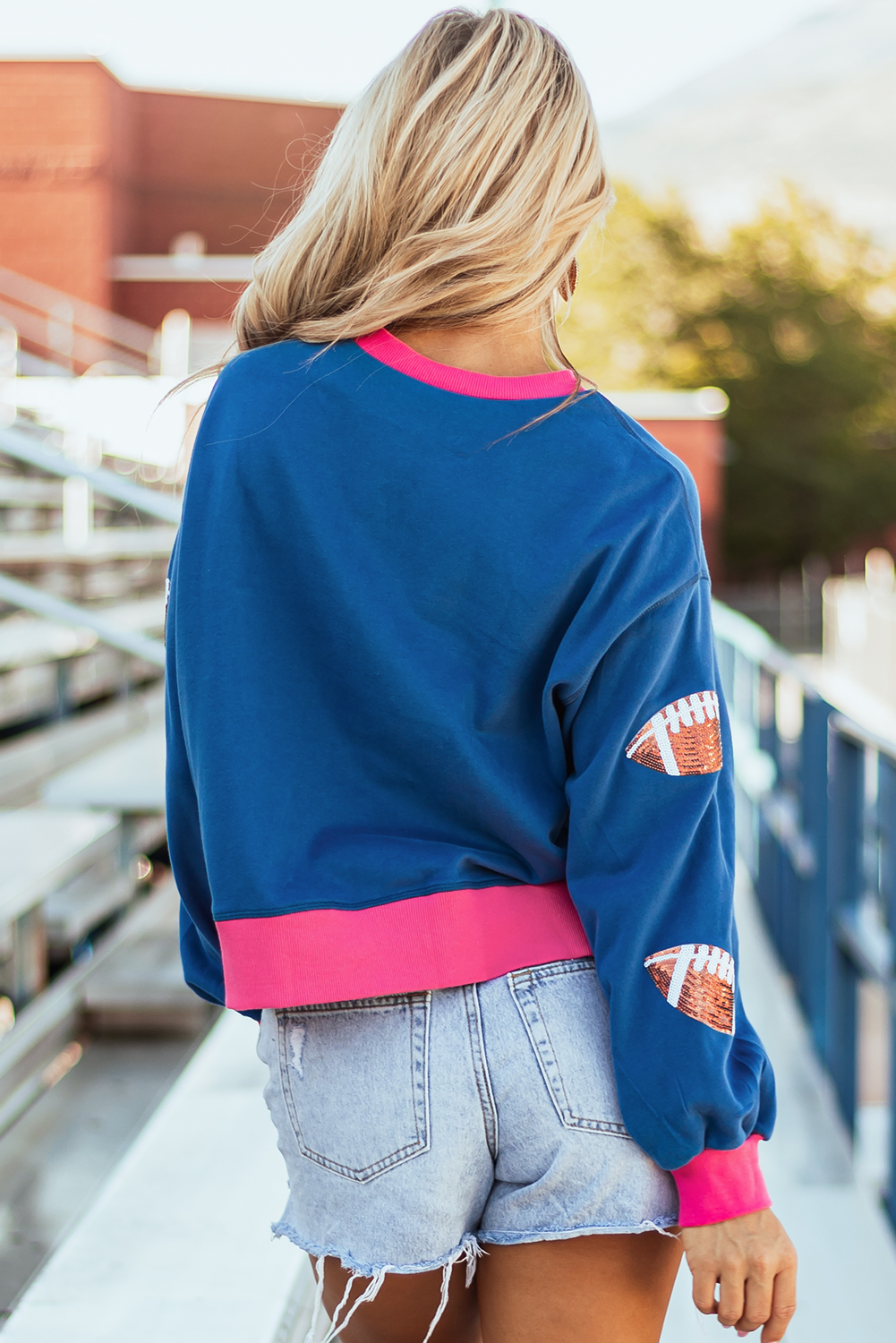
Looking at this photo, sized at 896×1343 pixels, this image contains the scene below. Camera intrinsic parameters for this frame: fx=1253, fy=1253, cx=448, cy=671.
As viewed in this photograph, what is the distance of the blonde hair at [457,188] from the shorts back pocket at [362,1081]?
52cm

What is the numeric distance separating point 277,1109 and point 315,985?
145 millimetres

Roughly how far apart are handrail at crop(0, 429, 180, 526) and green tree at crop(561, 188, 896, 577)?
3283cm

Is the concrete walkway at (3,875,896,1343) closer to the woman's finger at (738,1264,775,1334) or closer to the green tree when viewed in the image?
the woman's finger at (738,1264,775,1334)

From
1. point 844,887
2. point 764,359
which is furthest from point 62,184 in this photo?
point 764,359

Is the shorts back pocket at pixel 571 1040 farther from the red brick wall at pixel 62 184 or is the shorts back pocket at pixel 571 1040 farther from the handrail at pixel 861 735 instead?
the red brick wall at pixel 62 184

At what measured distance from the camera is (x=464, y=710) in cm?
92

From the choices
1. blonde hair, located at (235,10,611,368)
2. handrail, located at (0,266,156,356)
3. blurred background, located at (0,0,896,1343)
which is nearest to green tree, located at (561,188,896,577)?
handrail, located at (0,266,156,356)

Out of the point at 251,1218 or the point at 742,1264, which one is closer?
the point at 742,1264

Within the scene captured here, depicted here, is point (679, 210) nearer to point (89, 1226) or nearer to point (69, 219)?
point (69, 219)

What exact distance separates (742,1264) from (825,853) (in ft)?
9.31

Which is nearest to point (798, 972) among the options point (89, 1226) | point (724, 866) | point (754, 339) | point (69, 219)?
point (89, 1226)

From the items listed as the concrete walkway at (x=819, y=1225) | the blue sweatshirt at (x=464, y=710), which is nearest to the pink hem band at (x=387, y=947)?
the blue sweatshirt at (x=464, y=710)

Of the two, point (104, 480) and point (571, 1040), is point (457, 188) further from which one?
point (104, 480)

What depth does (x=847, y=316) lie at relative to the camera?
3744cm
